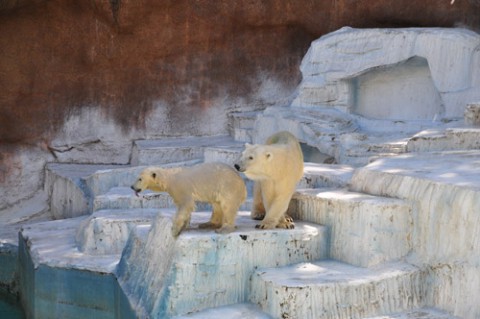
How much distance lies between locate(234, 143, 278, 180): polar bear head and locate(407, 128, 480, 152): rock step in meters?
2.87

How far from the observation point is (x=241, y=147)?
39.6ft

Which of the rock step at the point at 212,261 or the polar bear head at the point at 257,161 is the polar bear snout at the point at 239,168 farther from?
the rock step at the point at 212,261

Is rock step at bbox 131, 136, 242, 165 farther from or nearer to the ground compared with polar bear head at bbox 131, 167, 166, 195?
nearer to the ground

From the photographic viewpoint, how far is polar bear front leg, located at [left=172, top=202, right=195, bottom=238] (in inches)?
258

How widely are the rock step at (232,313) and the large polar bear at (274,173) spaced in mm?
706

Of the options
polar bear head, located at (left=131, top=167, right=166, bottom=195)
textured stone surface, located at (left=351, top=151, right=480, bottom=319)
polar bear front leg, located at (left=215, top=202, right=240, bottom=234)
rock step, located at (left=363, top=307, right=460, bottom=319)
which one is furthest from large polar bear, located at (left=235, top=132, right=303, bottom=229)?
rock step, located at (left=363, top=307, right=460, bottom=319)

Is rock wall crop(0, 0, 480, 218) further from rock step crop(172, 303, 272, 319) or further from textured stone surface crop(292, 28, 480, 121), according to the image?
rock step crop(172, 303, 272, 319)

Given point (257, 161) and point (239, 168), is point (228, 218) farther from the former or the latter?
point (257, 161)

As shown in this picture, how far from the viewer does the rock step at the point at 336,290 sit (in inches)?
240

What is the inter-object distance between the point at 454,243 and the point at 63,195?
7528mm

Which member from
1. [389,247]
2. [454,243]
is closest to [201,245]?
[389,247]

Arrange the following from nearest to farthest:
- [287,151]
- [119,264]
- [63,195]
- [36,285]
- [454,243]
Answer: [454,243] → [287,151] → [119,264] → [36,285] → [63,195]

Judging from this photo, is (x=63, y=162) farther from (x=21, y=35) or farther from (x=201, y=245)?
(x=201, y=245)

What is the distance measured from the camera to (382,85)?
511 inches
